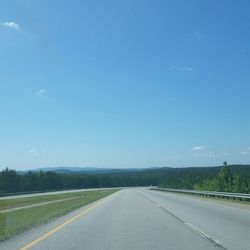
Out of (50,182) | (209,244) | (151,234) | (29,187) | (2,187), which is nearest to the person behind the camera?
(209,244)

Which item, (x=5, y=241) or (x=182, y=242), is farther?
(x=5, y=241)

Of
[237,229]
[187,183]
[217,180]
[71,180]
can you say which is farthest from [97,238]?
[71,180]

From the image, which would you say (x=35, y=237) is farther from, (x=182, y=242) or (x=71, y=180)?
(x=71, y=180)

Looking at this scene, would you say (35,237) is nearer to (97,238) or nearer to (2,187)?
(97,238)

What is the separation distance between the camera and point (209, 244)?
523 inches

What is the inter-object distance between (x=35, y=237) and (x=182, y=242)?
4.50 meters

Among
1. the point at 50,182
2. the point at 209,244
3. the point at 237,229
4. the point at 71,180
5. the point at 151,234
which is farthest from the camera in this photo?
Answer: the point at 71,180

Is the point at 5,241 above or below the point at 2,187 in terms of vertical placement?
below

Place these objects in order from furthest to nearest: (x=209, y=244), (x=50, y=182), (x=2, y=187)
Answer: (x=50, y=182), (x=2, y=187), (x=209, y=244)

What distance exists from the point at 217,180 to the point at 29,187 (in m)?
68.5

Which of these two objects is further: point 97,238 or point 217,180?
point 217,180

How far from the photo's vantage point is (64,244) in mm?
13820

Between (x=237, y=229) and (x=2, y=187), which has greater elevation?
(x=2, y=187)

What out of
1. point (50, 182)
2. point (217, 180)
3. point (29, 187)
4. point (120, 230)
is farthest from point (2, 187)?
point (120, 230)
